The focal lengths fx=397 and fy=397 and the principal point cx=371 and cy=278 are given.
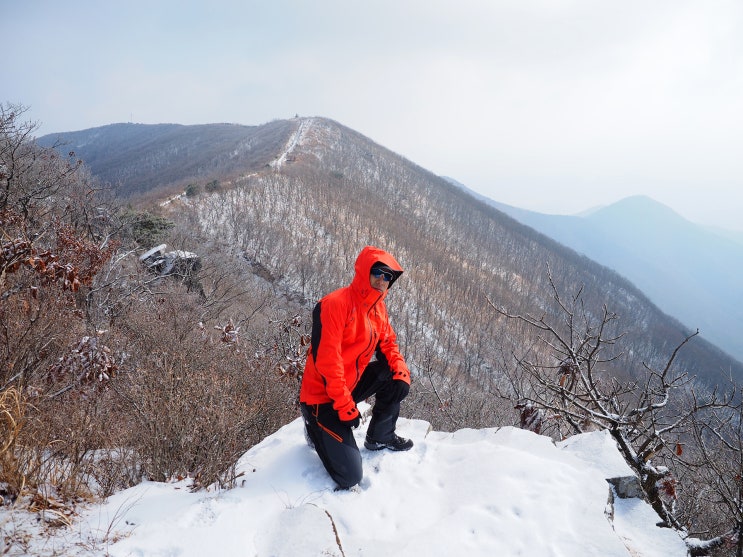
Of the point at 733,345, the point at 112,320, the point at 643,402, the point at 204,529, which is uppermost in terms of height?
the point at 643,402

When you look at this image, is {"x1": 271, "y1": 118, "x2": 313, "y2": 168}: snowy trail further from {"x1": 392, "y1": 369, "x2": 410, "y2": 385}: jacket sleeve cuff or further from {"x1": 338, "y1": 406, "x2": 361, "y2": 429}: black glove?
{"x1": 338, "y1": 406, "x2": 361, "y2": 429}: black glove

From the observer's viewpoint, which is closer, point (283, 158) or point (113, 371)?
point (113, 371)

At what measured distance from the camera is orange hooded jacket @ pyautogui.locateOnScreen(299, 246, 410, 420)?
2805 mm

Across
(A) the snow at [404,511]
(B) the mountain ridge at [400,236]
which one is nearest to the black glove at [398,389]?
(A) the snow at [404,511]

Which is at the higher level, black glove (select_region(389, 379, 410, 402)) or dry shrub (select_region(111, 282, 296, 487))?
black glove (select_region(389, 379, 410, 402))

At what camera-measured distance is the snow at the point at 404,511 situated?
2.12m

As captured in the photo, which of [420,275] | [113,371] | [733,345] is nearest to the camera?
[113,371]

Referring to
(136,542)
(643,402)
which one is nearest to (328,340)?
(136,542)

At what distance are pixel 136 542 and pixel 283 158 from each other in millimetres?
70415

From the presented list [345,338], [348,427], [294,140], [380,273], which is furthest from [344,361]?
[294,140]

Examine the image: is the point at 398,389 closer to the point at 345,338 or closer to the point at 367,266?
the point at 345,338

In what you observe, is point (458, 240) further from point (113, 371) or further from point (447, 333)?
point (113, 371)

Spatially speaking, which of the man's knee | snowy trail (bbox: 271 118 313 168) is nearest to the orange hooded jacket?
the man's knee

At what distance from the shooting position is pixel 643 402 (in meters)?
3.70
